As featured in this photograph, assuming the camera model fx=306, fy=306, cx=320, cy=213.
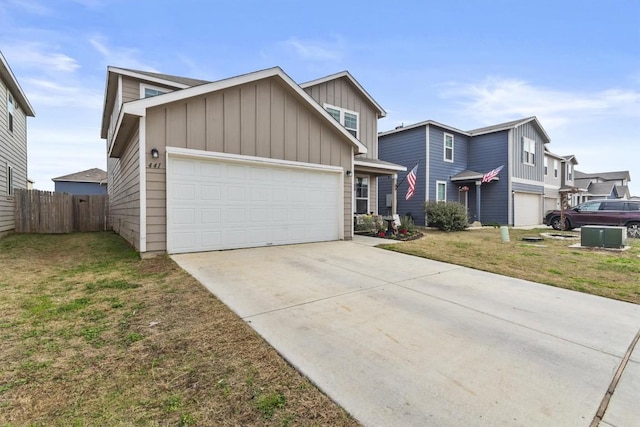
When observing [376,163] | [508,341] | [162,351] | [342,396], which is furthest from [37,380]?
[376,163]

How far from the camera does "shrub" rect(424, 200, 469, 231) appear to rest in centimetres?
1402

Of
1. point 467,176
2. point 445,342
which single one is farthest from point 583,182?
point 445,342

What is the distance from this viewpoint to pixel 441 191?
17.6 meters

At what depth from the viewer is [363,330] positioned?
3100mm

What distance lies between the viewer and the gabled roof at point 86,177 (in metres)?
28.1

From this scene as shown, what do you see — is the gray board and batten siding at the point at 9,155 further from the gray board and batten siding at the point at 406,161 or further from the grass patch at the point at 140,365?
the gray board and batten siding at the point at 406,161

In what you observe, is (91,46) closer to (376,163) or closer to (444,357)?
(376,163)

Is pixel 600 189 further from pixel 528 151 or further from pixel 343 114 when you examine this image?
pixel 343 114

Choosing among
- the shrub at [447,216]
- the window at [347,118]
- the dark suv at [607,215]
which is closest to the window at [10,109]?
the window at [347,118]

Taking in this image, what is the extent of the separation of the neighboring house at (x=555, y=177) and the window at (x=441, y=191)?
9.49 meters

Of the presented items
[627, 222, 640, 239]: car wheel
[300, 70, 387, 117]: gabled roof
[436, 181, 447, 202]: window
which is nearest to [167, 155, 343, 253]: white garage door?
[300, 70, 387, 117]: gabled roof

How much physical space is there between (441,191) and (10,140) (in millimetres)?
19561

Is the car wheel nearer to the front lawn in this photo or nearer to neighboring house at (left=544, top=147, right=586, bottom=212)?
the front lawn

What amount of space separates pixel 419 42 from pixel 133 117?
417 inches
